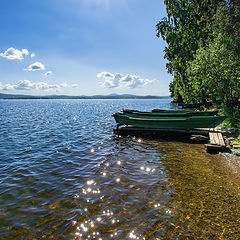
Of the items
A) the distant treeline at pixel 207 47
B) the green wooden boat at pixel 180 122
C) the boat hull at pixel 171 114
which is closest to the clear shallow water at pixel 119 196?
the green wooden boat at pixel 180 122

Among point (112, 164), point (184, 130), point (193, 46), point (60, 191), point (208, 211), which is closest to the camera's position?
point (208, 211)

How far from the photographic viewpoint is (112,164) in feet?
29.0

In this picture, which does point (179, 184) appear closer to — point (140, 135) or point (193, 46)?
point (140, 135)

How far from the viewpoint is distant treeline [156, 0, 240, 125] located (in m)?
14.5

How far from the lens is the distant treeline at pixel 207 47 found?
14547 mm

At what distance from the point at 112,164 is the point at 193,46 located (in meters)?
23.4

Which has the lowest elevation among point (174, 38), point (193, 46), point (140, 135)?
point (140, 135)

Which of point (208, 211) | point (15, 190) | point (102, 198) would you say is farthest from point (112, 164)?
point (208, 211)

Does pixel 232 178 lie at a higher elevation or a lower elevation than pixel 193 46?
lower

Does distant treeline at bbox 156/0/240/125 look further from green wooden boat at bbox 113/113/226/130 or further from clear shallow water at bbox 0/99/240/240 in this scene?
clear shallow water at bbox 0/99/240/240

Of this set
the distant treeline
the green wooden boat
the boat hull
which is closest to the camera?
the green wooden boat

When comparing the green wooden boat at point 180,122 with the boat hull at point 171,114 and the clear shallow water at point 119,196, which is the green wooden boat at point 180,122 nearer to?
the boat hull at point 171,114

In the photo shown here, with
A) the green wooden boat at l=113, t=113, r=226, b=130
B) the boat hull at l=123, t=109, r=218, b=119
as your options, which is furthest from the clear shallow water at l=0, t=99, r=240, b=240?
the boat hull at l=123, t=109, r=218, b=119

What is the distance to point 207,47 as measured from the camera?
19.9 m
